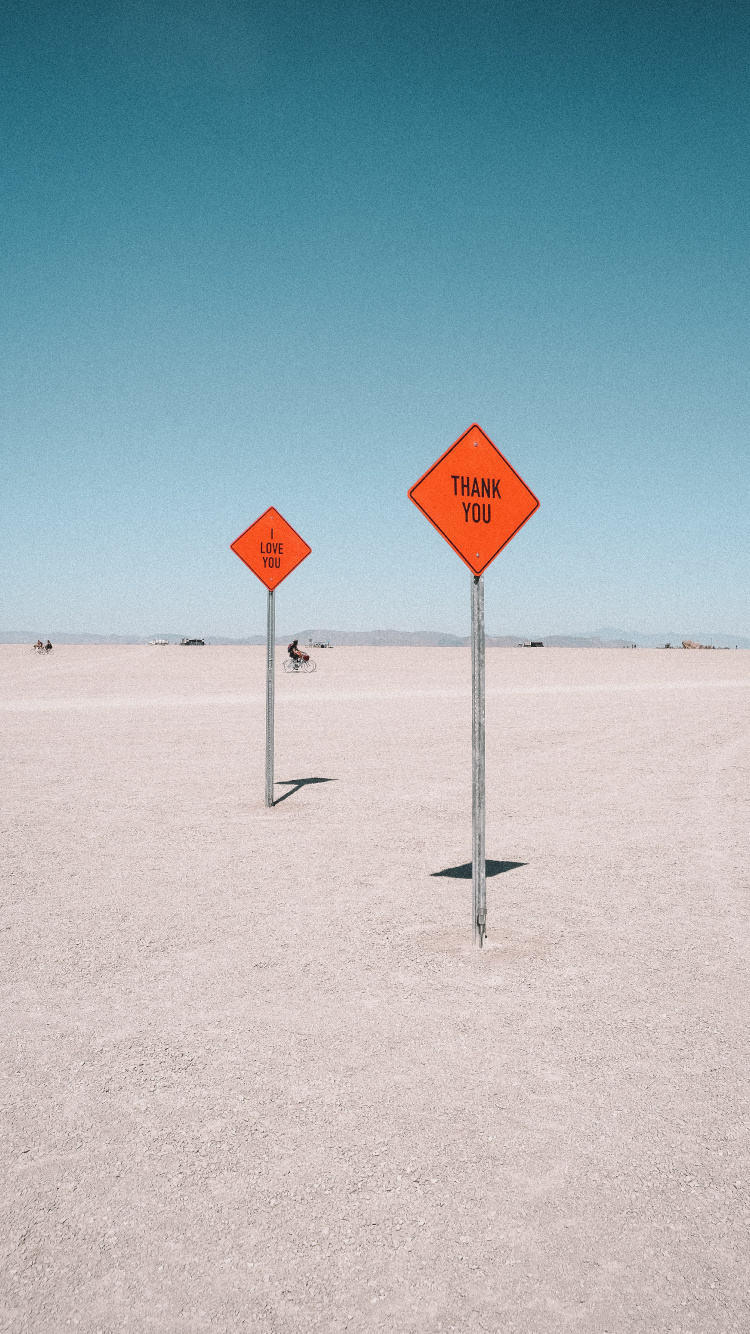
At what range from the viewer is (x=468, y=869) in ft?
22.9

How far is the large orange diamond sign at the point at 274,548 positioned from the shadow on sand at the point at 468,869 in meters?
4.05

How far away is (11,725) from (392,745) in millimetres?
8637

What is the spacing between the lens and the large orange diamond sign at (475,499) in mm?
4938

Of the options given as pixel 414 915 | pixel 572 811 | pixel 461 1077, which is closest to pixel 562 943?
pixel 414 915

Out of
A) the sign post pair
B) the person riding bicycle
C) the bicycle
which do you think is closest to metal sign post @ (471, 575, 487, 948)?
the sign post pair

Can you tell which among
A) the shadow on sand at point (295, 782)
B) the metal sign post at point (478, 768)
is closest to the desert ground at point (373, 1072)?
the metal sign post at point (478, 768)

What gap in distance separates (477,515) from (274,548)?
15.0 feet

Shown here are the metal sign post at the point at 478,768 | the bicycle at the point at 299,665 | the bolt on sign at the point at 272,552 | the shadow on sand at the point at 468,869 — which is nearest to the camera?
the metal sign post at the point at 478,768

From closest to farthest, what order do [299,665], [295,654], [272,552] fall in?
[272,552] < [295,654] < [299,665]

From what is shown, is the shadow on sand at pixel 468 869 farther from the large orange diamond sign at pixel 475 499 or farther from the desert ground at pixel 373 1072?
the large orange diamond sign at pixel 475 499

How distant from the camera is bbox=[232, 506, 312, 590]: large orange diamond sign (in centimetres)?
917

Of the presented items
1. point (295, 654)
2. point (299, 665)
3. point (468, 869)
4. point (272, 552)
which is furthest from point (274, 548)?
point (299, 665)

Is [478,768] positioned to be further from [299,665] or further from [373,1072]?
[299,665]

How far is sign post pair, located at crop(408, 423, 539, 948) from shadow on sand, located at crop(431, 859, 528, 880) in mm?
1504
